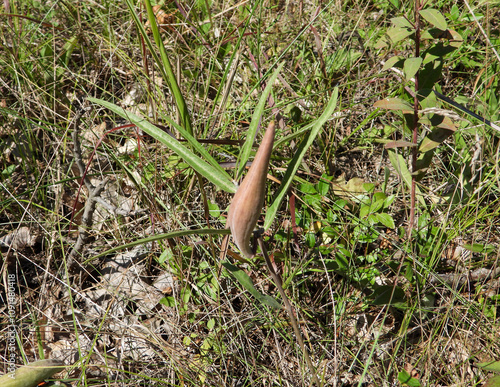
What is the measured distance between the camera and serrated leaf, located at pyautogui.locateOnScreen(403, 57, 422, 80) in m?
1.39

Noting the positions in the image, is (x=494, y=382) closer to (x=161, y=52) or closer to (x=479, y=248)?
(x=479, y=248)

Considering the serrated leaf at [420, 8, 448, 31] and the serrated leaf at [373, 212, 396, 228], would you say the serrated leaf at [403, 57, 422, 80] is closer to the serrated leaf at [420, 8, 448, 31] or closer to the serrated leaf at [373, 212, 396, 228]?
the serrated leaf at [420, 8, 448, 31]

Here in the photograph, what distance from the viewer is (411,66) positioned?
1415 mm

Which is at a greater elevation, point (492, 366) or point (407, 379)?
point (492, 366)

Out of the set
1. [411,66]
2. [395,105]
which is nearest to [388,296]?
[395,105]

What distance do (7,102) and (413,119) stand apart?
217 cm

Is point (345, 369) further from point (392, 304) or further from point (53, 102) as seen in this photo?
point (53, 102)

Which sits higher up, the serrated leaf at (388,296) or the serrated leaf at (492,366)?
the serrated leaf at (388,296)

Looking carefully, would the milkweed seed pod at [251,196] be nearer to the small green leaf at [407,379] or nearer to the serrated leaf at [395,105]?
the serrated leaf at [395,105]

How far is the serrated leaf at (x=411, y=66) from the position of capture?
54.9 inches

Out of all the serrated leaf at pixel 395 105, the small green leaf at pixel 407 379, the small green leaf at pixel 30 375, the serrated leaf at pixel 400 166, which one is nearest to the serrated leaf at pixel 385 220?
the serrated leaf at pixel 400 166

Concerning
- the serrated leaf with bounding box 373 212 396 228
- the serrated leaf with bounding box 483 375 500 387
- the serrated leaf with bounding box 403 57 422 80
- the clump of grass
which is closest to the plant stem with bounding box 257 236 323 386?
the clump of grass

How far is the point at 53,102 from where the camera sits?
237 cm

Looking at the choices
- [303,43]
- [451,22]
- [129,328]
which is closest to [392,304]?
[129,328]
